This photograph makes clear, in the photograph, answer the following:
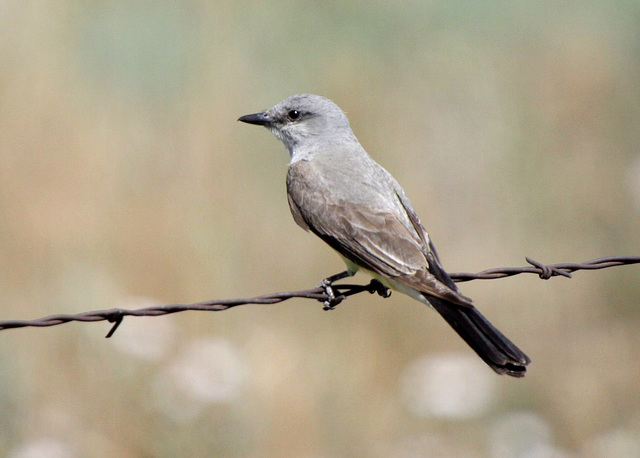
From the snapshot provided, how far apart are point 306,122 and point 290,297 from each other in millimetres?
2195

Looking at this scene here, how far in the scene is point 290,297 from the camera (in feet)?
11.6

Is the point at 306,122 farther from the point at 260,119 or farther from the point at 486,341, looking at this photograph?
the point at 486,341

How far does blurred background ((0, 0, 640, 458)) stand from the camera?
16.7 ft

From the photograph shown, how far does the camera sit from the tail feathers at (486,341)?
11.9ft

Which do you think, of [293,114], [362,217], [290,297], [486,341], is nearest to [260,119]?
[293,114]

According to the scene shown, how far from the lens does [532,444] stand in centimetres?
529

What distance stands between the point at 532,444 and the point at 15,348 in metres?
3.31

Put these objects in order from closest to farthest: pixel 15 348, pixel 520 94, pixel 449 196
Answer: pixel 15 348 → pixel 449 196 → pixel 520 94

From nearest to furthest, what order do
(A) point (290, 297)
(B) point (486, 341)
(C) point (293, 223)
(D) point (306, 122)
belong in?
(A) point (290, 297)
(B) point (486, 341)
(D) point (306, 122)
(C) point (293, 223)

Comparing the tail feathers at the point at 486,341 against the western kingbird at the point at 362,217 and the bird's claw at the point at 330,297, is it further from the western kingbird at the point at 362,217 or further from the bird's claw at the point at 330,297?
the bird's claw at the point at 330,297

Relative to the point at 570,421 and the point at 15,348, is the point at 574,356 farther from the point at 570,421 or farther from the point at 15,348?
the point at 15,348

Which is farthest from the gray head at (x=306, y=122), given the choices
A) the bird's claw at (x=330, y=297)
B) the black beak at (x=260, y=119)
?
the bird's claw at (x=330, y=297)

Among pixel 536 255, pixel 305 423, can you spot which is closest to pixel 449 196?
pixel 536 255

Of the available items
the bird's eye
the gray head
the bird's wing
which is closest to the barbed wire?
the bird's wing
